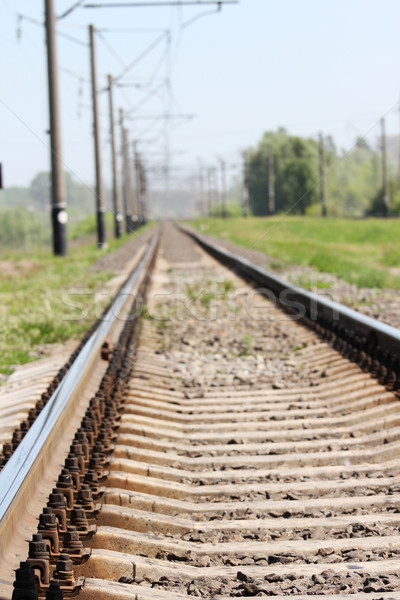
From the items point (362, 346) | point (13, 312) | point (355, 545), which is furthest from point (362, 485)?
point (13, 312)

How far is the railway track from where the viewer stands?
8.28 feet

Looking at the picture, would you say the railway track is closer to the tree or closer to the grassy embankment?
the grassy embankment

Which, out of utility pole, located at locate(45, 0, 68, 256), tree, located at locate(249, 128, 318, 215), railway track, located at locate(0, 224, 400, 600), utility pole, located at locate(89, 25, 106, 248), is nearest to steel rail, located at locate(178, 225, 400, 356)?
railway track, located at locate(0, 224, 400, 600)

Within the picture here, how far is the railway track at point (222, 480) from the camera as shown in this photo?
252 centimetres

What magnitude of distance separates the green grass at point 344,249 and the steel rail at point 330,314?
5.48 feet

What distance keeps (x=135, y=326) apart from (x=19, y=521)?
5.05 metres

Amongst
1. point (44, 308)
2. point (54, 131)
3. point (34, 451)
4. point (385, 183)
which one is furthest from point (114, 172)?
point (34, 451)

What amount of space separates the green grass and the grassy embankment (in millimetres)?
3739

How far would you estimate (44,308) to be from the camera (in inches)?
350

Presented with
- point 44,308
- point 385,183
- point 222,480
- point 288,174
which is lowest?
point 222,480

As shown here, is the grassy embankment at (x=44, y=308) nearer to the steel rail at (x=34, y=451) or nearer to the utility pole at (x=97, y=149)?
the steel rail at (x=34, y=451)

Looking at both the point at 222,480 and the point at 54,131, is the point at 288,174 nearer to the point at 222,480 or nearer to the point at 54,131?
the point at 54,131

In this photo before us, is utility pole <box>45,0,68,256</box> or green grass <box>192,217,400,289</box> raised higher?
utility pole <box>45,0,68,256</box>

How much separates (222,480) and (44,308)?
564cm
